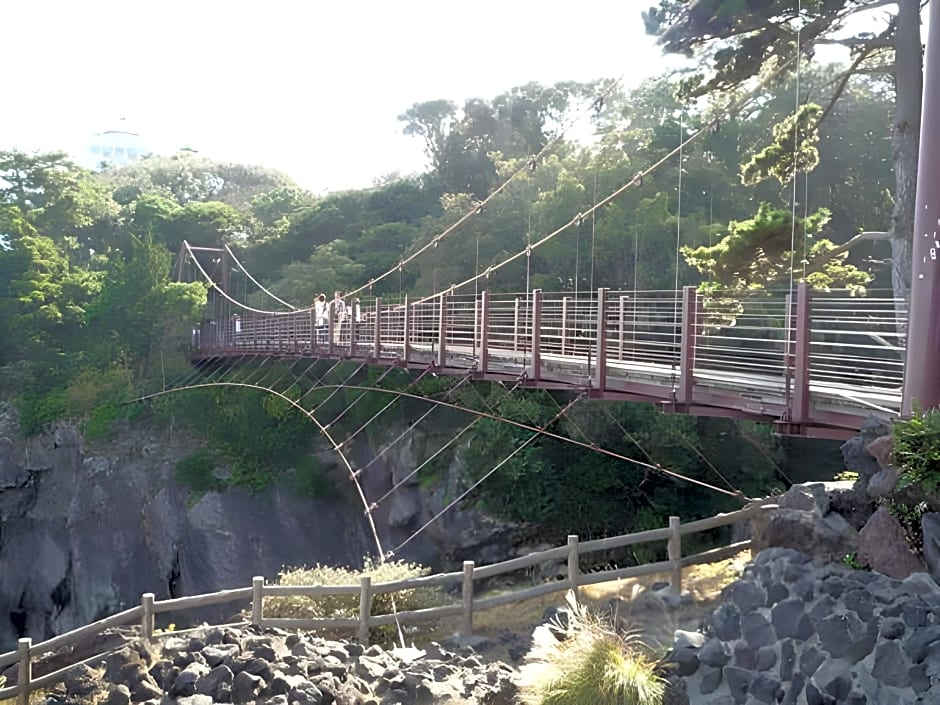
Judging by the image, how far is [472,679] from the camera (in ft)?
14.3

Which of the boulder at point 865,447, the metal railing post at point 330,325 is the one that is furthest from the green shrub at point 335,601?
the metal railing post at point 330,325

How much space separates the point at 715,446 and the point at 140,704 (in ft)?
24.7

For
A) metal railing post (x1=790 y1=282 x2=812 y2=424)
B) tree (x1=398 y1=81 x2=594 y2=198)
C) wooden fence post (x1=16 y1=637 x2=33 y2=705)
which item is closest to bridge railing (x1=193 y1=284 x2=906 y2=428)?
metal railing post (x1=790 y1=282 x2=812 y2=424)

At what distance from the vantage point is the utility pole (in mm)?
3404

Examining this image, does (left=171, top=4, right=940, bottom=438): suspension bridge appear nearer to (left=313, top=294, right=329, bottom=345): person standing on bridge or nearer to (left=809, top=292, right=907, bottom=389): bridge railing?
(left=809, top=292, right=907, bottom=389): bridge railing

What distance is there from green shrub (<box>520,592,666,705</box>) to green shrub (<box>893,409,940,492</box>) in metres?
1.20

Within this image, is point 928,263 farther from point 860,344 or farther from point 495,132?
point 495,132

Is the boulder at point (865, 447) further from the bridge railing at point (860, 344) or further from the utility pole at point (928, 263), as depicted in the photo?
the bridge railing at point (860, 344)

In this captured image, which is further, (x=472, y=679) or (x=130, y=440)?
(x=130, y=440)

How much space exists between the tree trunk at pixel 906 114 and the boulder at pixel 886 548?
145 inches

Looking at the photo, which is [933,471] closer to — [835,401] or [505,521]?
[835,401]

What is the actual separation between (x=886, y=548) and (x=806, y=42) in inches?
197

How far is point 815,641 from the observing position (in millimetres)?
2902

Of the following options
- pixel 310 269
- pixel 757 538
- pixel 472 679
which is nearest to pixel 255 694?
pixel 472 679
